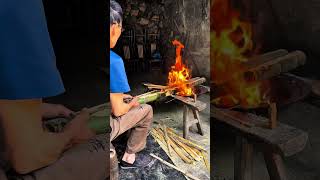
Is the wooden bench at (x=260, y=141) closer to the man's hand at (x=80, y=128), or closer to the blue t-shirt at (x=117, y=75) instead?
the man's hand at (x=80, y=128)

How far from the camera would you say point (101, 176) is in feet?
4.74

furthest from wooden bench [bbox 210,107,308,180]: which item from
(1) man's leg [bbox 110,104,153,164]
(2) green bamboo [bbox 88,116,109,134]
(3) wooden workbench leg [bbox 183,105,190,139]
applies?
(3) wooden workbench leg [bbox 183,105,190,139]

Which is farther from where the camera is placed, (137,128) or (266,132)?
(137,128)

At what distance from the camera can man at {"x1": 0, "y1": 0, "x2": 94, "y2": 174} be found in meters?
1.11

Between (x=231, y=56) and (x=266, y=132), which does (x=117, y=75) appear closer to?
(x=231, y=56)

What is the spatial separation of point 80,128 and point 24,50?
411 mm

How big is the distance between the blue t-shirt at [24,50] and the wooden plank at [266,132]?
984 millimetres

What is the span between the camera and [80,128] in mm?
1359

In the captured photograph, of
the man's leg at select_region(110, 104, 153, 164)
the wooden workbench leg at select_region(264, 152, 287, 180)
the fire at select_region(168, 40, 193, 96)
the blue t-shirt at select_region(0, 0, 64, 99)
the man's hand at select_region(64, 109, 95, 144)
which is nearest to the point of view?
the blue t-shirt at select_region(0, 0, 64, 99)

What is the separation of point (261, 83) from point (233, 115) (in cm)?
25

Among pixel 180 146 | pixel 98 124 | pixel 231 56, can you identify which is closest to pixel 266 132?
pixel 231 56

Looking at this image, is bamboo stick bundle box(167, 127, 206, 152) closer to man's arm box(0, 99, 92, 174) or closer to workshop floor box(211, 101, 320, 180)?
workshop floor box(211, 101, 320, 180)

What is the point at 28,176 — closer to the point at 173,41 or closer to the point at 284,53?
the point at 284,53

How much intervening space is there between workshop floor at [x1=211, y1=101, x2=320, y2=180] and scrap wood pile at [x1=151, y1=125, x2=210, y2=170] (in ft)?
7.85
